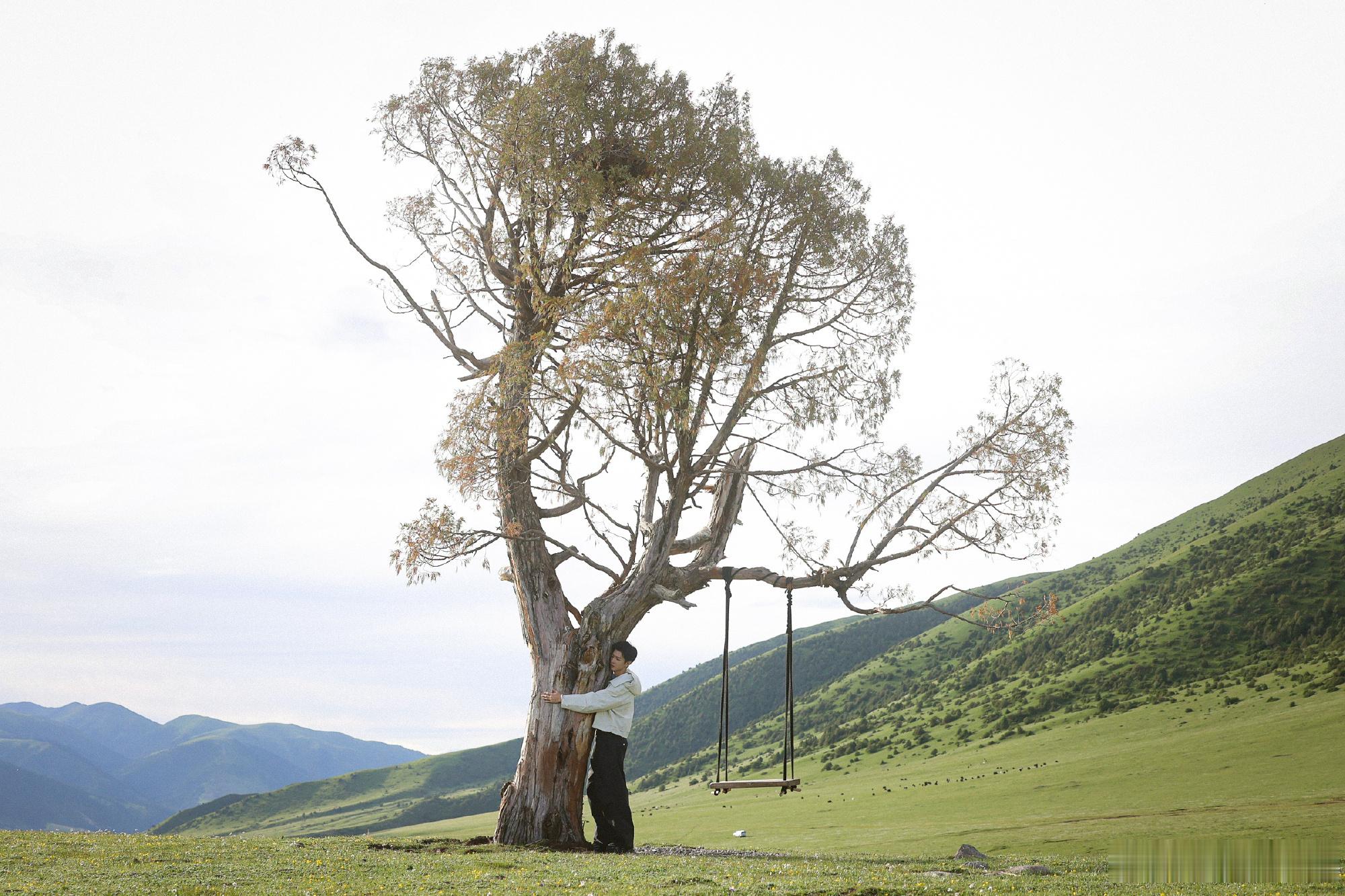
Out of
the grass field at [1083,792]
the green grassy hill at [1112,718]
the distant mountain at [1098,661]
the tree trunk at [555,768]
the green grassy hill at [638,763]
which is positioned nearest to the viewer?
the tree trunk at [555,768]

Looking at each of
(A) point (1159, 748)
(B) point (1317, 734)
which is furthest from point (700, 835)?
(B) point (1317, 734)

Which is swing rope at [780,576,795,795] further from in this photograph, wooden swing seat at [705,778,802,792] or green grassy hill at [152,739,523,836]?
green grassy hill at [152,739,523,836]

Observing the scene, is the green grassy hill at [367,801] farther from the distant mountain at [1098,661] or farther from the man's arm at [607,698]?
the man's arm at [607,698]

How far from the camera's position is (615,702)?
12297 millimetres

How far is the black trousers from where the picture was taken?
12.5 metres

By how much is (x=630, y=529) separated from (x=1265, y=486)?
91697mm

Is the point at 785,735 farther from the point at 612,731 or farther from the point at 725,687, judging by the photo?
the point at 612,731

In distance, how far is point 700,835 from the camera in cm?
4484

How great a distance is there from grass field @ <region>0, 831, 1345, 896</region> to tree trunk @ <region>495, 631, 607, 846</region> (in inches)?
48.0

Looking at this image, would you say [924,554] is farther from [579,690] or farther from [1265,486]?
[1265,486]

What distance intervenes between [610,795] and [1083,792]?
121 feet

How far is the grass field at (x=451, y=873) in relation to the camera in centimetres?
890

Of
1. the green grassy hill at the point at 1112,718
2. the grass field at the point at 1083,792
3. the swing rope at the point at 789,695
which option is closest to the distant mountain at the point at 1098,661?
the green grassy hill at the point at 1112,718

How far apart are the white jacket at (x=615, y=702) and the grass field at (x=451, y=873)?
157 cm
